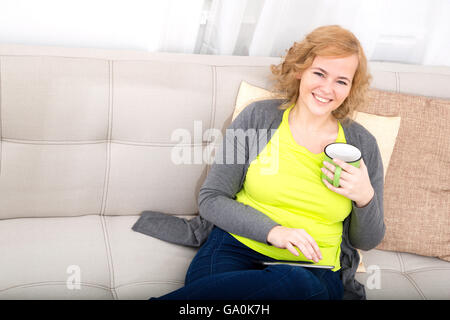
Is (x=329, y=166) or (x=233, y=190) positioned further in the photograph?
(x=233, y=190)

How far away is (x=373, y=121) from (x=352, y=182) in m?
0.38

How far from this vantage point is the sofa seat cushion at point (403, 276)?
146cm

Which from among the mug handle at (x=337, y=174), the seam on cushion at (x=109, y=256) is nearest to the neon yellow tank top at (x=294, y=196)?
the mug handle at (x=337, y=174)

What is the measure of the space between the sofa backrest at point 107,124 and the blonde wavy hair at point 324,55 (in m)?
0.13

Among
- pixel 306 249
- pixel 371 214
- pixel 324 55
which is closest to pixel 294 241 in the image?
pixel 306 249

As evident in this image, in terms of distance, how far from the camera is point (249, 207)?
4.46 feet

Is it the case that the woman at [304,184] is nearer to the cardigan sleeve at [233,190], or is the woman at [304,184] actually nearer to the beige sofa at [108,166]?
the cardigan sleeve at [233,190]

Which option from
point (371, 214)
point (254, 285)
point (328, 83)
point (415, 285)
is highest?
point (328, 83)

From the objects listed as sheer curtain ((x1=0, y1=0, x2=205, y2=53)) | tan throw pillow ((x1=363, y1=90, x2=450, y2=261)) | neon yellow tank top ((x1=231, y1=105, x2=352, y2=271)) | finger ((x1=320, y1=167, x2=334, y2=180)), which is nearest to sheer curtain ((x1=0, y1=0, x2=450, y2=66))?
sheer curtain ((x1=0, y1=0, x2=205, y2=53))

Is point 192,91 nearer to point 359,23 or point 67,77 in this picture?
point 67,77

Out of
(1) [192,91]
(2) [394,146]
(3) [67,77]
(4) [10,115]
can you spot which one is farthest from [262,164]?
(4) [10,115]

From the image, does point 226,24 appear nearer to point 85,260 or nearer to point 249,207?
point 249,207

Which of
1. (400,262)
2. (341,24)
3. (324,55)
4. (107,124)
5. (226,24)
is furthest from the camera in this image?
(341,24)

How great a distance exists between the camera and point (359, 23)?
1.85 meters
